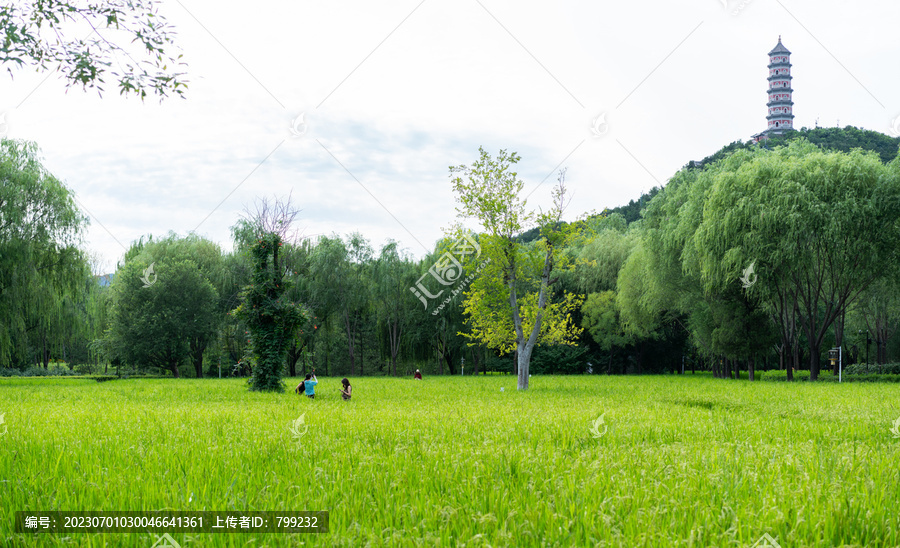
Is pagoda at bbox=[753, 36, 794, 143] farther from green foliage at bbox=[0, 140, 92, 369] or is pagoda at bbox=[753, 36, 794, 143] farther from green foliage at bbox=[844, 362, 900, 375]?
green foliage at bbox=[0, 140, 92, 369]

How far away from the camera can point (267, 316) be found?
22.3m

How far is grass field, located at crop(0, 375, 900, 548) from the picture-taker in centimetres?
383

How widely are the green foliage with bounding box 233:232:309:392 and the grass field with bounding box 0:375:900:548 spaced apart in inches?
490

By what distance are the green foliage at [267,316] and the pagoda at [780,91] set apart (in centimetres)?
14880

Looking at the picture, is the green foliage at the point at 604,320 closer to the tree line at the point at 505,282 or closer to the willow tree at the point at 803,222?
the tree line at the point at 505,282

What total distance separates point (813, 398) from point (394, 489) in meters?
16.0

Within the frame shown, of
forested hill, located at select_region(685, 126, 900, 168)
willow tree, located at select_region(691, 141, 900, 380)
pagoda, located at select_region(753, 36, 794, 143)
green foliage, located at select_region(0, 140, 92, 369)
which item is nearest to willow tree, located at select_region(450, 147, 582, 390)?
willow tree, located at select_region(691, 141, 900, 380)

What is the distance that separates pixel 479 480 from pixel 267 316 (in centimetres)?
1832

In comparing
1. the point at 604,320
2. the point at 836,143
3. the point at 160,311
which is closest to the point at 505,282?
the point at 604,320

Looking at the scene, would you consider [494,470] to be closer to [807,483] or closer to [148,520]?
[807,483]

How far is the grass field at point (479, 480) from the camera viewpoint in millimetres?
3830

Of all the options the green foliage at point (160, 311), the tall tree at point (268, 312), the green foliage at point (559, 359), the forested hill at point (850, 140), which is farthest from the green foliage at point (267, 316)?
the forested hill at point (850, 140)

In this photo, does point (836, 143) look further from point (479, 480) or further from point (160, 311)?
point (479, 480)

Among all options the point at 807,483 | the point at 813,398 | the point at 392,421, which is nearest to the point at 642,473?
the point at 807,483
